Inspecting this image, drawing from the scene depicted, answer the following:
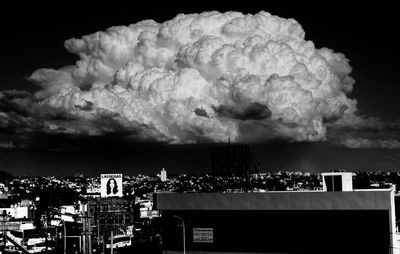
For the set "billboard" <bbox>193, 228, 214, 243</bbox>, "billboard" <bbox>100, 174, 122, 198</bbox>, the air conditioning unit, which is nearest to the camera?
the air conditioning unit

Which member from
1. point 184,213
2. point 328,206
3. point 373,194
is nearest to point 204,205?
point 184,213

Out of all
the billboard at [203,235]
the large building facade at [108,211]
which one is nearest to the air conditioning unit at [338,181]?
the billboard at [203,235]

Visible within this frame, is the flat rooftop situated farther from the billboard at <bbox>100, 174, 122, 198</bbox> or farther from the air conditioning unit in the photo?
the air conditioning unit

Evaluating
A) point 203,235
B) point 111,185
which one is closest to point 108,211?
point 111,185

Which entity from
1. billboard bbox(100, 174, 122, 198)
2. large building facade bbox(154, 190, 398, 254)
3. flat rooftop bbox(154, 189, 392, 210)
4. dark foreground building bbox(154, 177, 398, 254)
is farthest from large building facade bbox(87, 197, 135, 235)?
dark foreground building bbox(154, 177, 398, 254)

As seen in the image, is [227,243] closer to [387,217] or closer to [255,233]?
[255,233]

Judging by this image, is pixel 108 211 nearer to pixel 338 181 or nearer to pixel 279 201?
pixel 279 201

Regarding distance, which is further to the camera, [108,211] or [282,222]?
[108,211]

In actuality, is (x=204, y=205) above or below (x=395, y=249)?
above
